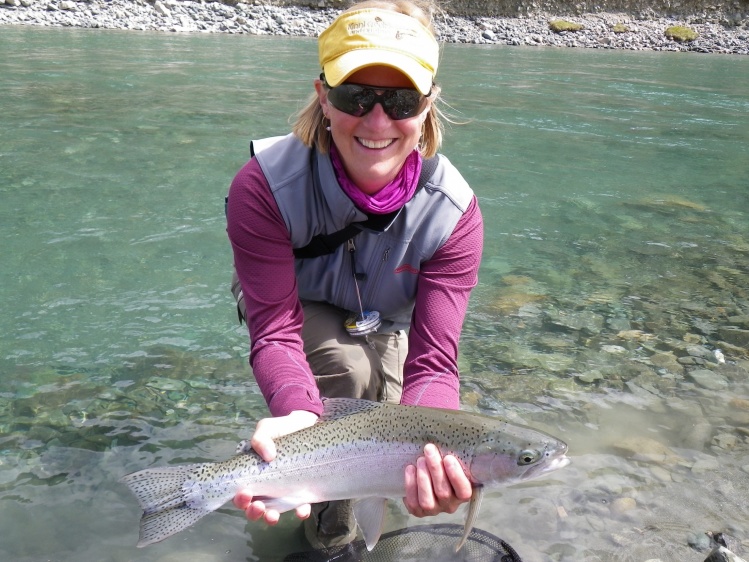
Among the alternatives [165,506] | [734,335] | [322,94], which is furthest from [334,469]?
[734,335]

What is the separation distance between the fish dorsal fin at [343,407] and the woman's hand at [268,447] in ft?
0.35

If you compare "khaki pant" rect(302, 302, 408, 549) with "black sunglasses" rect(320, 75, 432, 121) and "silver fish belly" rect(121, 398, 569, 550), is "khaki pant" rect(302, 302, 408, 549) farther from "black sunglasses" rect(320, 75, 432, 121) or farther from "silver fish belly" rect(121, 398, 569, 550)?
"black sunglasses" rect(320, 75, 432, 121)

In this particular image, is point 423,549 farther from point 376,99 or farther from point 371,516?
point 376,99

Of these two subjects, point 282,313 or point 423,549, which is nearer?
point 282,313

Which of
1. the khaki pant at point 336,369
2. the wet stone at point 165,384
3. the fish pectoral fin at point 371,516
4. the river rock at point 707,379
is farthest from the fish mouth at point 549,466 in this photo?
the river rock at point 707,379

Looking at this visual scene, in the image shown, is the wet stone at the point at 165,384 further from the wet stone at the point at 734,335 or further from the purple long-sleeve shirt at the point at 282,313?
the wet stone at the point at 734,335

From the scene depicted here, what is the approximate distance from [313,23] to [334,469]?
1574 inches

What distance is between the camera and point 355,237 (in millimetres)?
3305

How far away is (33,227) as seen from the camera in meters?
7.41

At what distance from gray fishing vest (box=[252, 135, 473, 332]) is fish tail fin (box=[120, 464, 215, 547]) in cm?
106

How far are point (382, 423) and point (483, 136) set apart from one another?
37.2 ft

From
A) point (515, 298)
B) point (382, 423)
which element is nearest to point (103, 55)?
point (515, 298)

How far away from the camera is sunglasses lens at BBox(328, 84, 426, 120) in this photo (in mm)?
2859

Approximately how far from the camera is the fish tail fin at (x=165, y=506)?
264 cm
